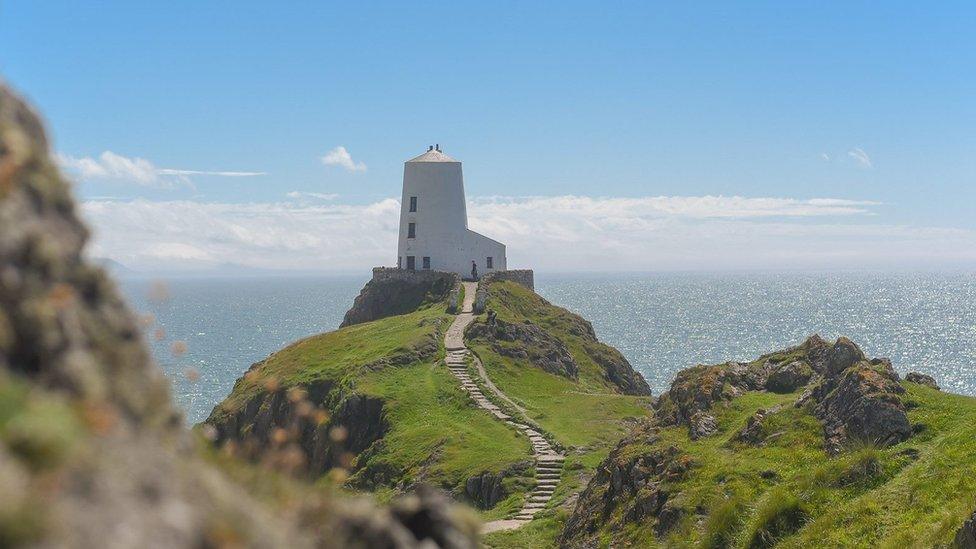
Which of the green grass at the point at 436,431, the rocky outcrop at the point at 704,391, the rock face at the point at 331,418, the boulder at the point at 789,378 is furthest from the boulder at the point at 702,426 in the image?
the rock face at the point at 331,418

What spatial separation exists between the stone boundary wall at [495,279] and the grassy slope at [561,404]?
851 mm

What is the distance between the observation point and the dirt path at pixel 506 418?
33.6 m

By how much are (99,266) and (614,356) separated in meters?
66.9

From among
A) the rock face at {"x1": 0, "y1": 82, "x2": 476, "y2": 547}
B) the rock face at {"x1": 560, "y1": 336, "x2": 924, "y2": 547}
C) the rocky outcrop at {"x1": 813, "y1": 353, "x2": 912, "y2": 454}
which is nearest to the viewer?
the rock face at {"x1": 0, "y1": 82, "x2": 476, "y2": 547}

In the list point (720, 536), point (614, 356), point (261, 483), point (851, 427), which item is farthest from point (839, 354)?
point (614, 356)

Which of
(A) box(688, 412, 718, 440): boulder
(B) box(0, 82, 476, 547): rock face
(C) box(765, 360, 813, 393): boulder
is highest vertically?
(B) box(0, 82, 476, 547): rock face

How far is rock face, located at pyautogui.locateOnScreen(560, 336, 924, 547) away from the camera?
2591 cm

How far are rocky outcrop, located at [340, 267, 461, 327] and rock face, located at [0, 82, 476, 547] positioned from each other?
228ft

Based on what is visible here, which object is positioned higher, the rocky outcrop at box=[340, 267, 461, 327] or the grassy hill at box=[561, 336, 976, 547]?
the rocky outcrop at box=[340, 267, 461, 327]

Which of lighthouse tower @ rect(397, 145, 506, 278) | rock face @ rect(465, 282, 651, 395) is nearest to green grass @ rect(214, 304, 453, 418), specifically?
rock face @ rect(465, 282, 651, 395)

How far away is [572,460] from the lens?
3812 cm

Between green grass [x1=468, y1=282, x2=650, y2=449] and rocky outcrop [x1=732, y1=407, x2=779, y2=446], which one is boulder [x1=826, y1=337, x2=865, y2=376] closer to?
rocky outcrop [x1=732, y1=407, x2=779, y2=446]

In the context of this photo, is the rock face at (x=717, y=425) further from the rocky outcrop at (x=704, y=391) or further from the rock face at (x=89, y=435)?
the rock face at (x=89, y=435)

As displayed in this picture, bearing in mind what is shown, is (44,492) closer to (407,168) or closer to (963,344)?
(407,168)
